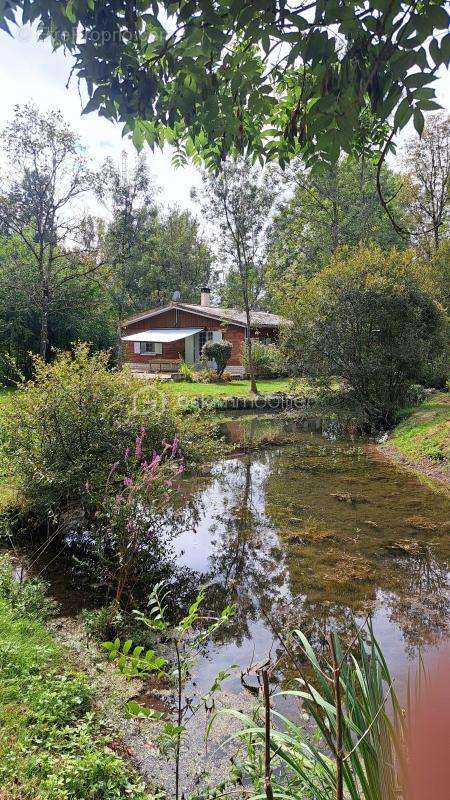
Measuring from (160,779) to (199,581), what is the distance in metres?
3.10

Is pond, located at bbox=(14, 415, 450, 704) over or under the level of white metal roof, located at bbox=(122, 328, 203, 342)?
under

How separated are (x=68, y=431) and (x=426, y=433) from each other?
987 centimetres

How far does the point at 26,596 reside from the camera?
4.63 metres

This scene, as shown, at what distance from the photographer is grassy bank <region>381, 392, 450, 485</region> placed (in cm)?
1116

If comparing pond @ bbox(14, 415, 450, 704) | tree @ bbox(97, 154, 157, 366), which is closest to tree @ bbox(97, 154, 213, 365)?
tree @ bbox(97, 154, 157, 366)

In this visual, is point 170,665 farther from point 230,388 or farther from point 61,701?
point 230,388

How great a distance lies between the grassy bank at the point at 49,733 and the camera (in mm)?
2529

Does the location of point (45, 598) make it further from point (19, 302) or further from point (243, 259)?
point (243, 259)

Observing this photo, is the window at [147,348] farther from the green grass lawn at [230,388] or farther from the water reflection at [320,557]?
the water reflection at [320,557]

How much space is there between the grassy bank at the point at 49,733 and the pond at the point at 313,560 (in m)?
1.10

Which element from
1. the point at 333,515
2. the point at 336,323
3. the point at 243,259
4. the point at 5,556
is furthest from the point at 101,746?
the point at 243,259

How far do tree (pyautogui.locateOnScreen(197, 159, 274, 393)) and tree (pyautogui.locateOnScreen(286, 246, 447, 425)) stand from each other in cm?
804

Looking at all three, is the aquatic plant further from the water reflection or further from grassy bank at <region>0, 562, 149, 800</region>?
the water reflection

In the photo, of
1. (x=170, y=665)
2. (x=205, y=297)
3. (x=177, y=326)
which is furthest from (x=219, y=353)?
(x=170, y=665)
